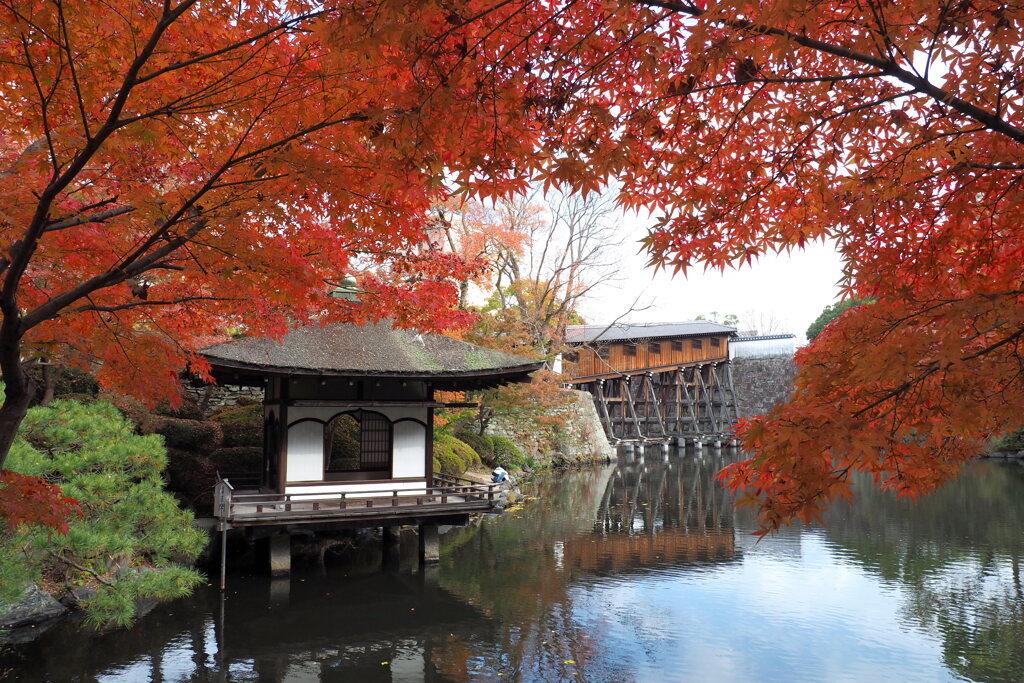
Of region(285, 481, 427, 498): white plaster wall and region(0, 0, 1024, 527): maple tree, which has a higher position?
region(0, 0, 1024, 527): maple tree

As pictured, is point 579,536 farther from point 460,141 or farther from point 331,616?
point 460,141

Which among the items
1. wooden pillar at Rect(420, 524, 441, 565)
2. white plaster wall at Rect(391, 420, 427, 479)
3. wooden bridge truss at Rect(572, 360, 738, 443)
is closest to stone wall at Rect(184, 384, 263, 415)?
white plaster wall at Rect(391, 420, 427, 479)

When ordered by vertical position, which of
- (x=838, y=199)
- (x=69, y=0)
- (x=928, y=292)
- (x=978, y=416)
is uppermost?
(x=69, y=0)

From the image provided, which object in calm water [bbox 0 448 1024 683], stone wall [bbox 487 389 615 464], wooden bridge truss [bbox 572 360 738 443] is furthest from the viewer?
wooden bridge truss [bbox 572 360 738 443]

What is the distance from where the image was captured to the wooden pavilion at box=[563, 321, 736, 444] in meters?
34.2

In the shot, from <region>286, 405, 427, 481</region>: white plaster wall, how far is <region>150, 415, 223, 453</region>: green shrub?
101 inches

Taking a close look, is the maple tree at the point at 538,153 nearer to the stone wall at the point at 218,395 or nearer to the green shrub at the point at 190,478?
the green shrub at the point at 190,478

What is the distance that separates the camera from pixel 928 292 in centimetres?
371

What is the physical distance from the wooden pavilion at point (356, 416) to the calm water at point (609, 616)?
1168 millimetres

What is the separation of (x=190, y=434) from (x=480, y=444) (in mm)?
10621

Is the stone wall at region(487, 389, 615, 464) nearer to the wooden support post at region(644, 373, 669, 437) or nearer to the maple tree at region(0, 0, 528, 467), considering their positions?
the wooden support post at region(644, 373, 669, 437)

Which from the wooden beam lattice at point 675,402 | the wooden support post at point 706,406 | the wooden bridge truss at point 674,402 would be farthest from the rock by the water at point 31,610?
the wooden support post at point 706,406

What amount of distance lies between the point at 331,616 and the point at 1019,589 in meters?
10.2

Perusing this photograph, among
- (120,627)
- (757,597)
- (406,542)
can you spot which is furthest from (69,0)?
(406,542)
